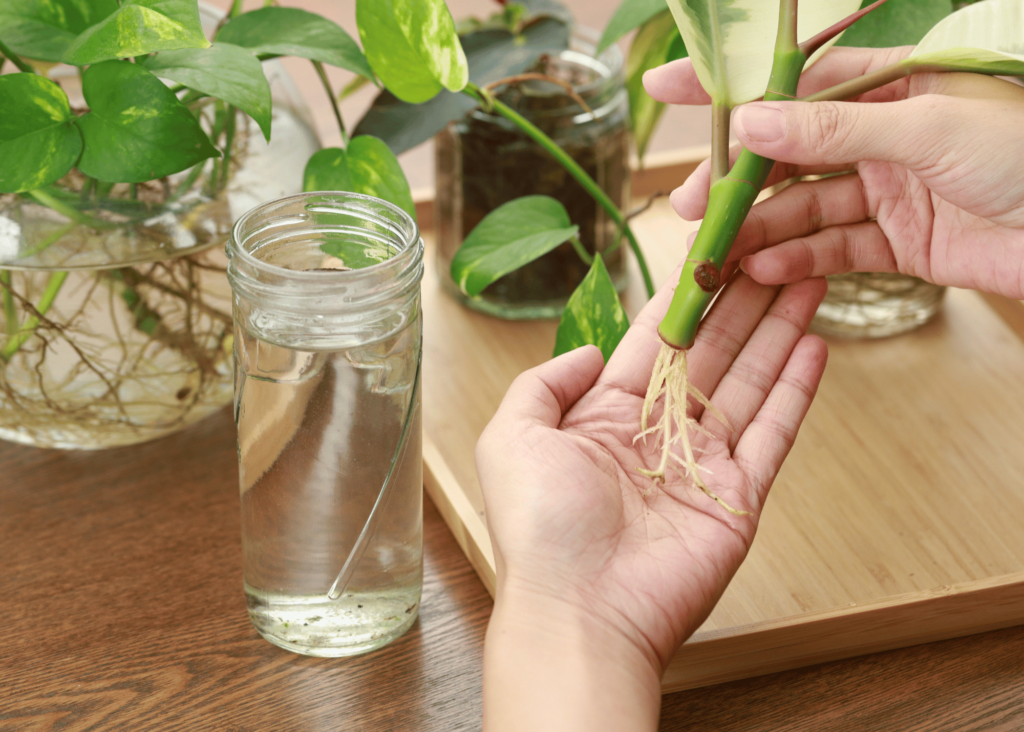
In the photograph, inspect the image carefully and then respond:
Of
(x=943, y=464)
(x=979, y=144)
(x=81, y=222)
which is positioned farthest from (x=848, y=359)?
(x=81, y=222)

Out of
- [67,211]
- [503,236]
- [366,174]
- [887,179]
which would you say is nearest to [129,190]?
[67,211]

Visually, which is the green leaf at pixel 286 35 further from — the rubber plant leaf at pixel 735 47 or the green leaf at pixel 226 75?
the rubber plant leaf at pixel 735 47

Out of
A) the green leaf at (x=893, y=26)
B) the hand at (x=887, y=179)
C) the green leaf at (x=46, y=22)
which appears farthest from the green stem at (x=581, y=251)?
the green leaf at (x=46, y=22)

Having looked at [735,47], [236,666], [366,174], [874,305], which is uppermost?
[735,47]

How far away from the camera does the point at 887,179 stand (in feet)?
1.99

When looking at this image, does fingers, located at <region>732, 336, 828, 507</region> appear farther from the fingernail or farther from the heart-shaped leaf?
the heart-shaped leaf

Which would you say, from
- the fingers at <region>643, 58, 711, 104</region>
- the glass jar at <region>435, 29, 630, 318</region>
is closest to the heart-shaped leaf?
the glass jar at <region>435, 29, 630, 318</region>

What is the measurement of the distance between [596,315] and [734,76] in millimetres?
162

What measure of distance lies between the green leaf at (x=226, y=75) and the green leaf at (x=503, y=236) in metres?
0.21

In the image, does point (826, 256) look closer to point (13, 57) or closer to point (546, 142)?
point (546, 142)

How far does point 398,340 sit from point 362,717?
206mm

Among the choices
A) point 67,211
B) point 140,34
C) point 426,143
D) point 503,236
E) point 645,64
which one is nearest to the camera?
point 140,34

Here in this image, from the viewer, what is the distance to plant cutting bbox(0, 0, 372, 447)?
1.56 ft

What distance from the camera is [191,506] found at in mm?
626
